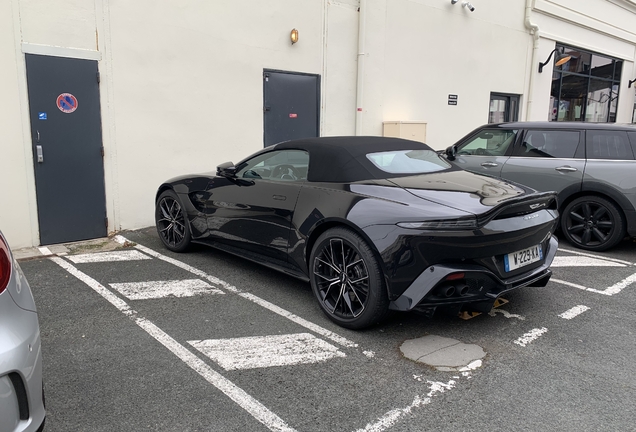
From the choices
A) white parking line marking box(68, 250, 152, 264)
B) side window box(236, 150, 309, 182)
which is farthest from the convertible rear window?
white parking line marking box(68, 250, 152, 264)

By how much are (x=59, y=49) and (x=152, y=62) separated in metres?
1.21

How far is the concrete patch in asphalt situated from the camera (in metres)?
3.27

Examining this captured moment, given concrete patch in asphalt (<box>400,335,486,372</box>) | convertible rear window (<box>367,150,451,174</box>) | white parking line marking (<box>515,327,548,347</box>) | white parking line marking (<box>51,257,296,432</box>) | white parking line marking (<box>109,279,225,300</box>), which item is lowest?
white parking line marking (<box>51,257,296,432</box>)

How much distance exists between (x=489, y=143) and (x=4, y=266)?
652 centimetres

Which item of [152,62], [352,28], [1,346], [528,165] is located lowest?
[1,346]

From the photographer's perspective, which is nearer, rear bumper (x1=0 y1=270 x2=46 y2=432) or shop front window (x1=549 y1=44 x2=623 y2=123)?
rear bumper (x1=0 y1=270 x2=46 y2=432)

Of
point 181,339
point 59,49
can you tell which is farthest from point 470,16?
point 181,339

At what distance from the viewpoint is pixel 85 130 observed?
250 inches

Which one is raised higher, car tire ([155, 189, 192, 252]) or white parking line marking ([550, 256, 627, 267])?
car tire ([155, 189, 192, 252])

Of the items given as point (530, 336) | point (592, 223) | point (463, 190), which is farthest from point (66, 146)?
point (592, 223)

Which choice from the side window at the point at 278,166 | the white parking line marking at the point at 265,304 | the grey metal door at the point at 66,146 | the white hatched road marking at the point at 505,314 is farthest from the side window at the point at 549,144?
the grey metal door at the point at 66,146

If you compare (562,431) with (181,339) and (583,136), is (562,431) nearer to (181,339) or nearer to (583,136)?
(181,339)

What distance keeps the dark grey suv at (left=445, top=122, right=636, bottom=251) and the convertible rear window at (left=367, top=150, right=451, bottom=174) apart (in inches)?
75.9

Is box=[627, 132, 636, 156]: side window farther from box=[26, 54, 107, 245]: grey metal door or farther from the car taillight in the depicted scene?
box=[26, 54, 107, 245]: grey metal door
